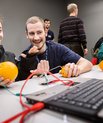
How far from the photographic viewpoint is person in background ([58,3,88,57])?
301cm

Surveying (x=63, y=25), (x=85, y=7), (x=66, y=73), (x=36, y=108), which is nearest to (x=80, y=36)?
(x=63, y=25)

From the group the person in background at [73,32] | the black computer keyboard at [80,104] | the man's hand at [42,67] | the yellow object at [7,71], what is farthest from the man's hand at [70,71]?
the person in background at [73,32]

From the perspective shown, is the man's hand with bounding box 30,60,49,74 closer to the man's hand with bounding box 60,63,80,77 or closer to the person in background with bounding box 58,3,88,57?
the man's hand with bounding box 60,63,80,77

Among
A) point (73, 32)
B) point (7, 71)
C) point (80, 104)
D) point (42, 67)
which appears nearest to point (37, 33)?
point (42, 67)

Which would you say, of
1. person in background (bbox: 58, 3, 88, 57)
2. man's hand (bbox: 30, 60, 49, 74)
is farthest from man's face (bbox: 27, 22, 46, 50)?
person in background (bbox: 58, 3, 88, 57)

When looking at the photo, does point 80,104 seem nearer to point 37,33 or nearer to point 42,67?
point 42,67

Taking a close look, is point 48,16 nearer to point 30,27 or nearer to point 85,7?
point 85,7

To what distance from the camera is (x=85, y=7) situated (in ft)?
17.0

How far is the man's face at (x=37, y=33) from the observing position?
1689 millimetres

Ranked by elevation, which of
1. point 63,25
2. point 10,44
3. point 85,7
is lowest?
point 10,44

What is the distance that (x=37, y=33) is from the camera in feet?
5.65

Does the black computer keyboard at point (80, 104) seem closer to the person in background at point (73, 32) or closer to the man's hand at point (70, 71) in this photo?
the man's hand at point (70, 71)

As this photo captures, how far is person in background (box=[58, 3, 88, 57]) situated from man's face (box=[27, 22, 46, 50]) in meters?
1.36

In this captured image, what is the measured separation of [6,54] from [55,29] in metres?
3.93
